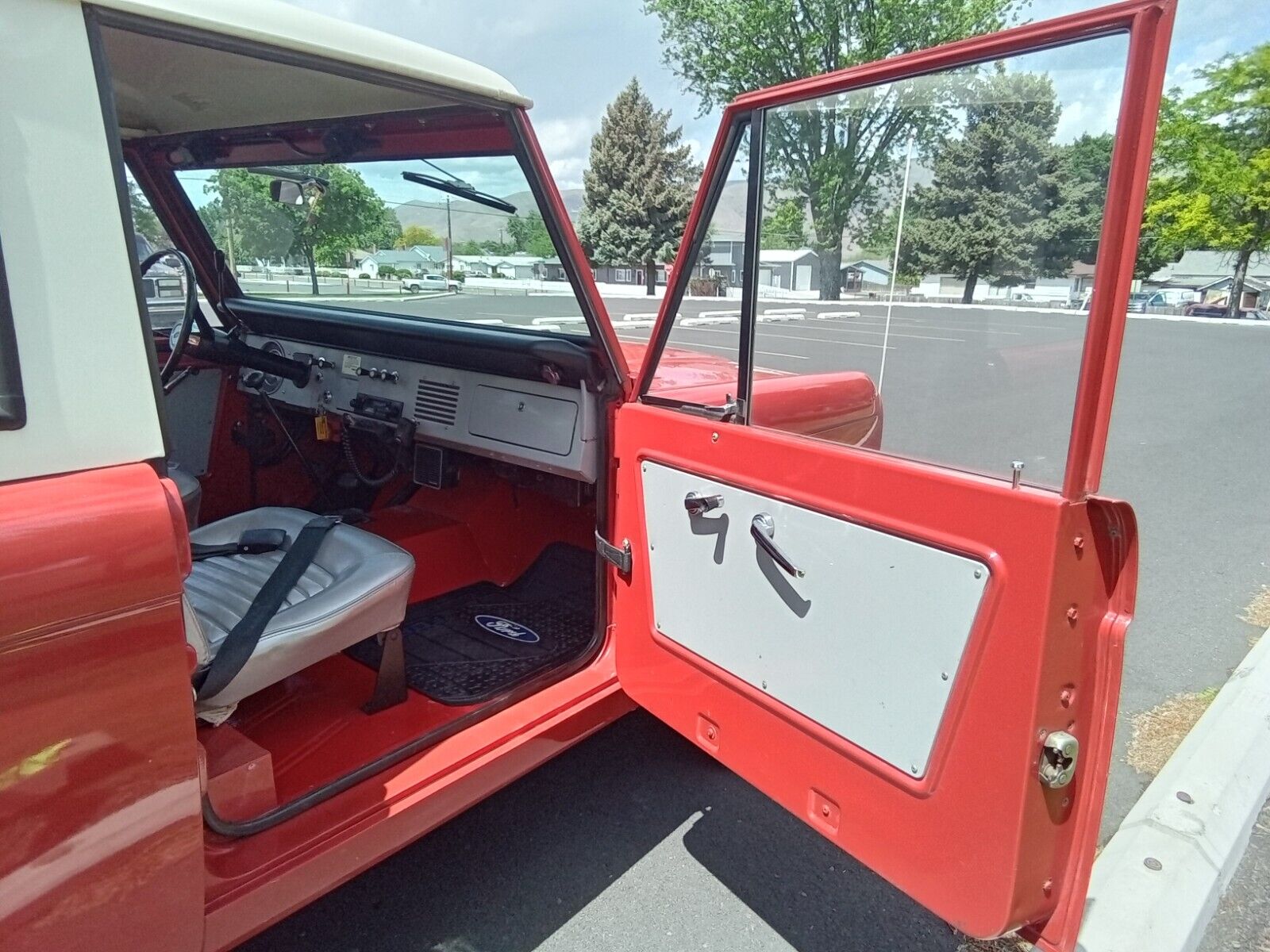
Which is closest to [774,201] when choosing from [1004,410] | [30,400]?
[1004,410]

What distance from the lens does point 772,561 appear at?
1.71 metres

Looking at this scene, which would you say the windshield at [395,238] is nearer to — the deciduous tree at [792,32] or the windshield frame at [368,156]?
the windshield frame at [368,156]

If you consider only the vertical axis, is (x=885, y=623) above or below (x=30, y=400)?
below

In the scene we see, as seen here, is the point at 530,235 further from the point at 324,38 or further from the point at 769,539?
the point at 769,539

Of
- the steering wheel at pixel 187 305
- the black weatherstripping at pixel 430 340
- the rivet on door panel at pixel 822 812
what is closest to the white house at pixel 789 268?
the black weatherstripping at pixel 430 340

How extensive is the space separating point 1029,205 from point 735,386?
0.73m

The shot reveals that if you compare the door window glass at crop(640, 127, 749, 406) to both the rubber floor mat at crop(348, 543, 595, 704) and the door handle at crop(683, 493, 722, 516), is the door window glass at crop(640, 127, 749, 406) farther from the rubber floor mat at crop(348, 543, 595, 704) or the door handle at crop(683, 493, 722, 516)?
the rubber floor mat at crop(348, 543, 595, 704)

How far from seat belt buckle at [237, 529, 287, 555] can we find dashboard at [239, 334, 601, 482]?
2.16 ft

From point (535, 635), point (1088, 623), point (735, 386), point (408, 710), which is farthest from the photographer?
point (535, 635)

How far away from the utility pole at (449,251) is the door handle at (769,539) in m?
1.61

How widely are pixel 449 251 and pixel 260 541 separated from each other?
118cm

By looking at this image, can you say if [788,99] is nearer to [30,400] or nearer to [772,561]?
[772,561]

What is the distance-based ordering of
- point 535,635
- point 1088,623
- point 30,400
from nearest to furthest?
point 30,400
point 1088,623
point 535,635

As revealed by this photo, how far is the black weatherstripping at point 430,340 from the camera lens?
2393 millimetres
